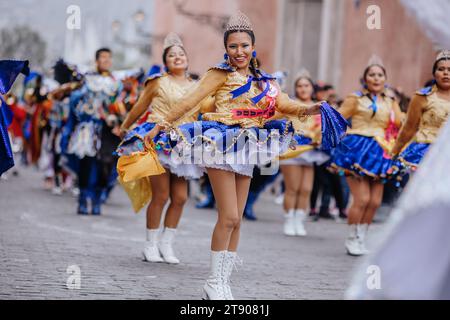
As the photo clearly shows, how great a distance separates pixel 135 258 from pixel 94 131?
4.52 meters

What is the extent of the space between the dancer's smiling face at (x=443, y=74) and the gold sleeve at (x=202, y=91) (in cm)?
300

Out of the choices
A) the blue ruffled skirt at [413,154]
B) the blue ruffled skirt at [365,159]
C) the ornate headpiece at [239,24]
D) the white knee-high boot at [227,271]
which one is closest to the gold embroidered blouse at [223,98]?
the ornate headpiece at [239,24]

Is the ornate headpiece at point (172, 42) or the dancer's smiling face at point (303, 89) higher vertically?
the ornate headpiece at point (172, 42)

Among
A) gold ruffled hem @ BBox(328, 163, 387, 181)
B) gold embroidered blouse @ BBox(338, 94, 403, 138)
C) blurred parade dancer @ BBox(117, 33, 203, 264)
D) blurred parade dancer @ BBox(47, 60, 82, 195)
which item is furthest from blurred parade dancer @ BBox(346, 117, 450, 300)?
blurred parade dancer @ BBox(47, 60, 82, 195)

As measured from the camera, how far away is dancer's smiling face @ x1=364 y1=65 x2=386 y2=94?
10008 mm

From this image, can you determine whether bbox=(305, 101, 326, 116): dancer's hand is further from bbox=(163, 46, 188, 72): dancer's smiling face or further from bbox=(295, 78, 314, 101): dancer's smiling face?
bbox=(295, 78, 314, 101): dancer's smiling face

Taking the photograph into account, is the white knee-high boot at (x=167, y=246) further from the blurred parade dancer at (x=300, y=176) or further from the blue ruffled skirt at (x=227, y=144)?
the blurred parade dancer at (x=300, y=176)

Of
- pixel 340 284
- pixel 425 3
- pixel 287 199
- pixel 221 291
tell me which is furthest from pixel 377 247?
pixel 287 199

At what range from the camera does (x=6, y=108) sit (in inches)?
303

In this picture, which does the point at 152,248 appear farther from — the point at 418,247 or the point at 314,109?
the point at 418,247

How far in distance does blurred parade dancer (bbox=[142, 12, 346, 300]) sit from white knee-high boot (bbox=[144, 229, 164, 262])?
6.50 feet

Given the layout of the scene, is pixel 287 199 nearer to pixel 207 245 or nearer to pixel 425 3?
pixel 207 245

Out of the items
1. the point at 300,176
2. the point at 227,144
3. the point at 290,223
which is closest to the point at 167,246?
the point at 227,144

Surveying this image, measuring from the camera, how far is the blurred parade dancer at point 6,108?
7.44m
